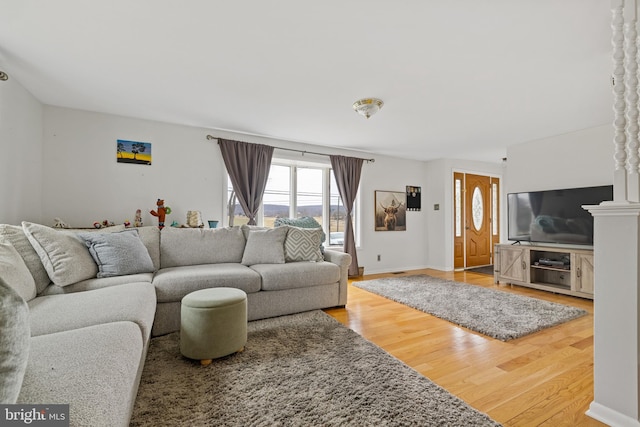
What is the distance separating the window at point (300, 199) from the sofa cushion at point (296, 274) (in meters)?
1.37

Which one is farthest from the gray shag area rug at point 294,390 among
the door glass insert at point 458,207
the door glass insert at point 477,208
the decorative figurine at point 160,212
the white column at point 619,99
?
the door glass insert at point 477,208

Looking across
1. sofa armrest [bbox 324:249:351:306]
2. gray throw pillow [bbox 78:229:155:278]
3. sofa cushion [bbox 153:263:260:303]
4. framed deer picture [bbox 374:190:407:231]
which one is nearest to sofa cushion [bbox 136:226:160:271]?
sofa cushion [bbox 153:263:260:303]

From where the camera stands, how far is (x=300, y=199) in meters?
4.67

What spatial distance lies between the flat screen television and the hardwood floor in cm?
130

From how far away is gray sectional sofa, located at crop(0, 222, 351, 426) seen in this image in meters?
0.75

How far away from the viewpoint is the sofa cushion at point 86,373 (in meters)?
0.73

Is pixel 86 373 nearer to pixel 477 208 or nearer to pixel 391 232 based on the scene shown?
pixel 391 232

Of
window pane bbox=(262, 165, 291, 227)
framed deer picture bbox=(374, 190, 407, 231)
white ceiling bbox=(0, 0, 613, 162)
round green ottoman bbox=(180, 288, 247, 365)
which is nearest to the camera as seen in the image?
white ceiling bbox=(0, 0, 613, 162)

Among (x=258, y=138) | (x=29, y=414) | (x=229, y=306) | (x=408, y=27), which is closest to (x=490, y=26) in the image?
(x=408, y=27)

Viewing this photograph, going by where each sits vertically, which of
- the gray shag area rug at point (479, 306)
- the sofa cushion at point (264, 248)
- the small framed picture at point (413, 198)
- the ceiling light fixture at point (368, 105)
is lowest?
the gray shag area rug at point (479, 306)

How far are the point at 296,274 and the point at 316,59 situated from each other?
1.96 meters

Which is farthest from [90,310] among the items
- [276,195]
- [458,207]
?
[458,207]

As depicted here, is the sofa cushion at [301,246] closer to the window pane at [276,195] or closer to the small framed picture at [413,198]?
the window pane at [276,195]

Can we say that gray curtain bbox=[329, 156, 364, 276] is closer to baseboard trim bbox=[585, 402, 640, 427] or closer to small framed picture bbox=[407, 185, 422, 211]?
small framed picture bbox=[407, 185, 422, 211]
